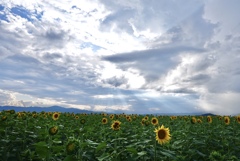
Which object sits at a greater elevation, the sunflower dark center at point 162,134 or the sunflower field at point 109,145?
the sunflower dark center at point 162,134

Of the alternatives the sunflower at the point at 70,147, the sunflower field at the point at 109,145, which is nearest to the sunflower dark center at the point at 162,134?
the sunflower field at the point at 109,145

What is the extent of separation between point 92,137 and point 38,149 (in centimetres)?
407

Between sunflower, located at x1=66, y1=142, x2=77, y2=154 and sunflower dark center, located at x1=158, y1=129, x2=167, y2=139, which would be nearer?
sunflower, located at x1=66, y1=142, x2=77, y2=154

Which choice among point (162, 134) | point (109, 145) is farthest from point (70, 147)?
point (162, 134)

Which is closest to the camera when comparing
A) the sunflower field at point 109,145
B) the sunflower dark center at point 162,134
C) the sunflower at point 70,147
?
the sunflower at point 70,147

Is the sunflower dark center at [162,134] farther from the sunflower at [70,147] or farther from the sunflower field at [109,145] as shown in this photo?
the sunflower at [70,147]

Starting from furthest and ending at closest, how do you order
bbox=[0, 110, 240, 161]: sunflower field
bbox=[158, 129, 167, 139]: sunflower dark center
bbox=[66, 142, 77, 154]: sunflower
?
bbox=[158, 129, 167, 139]: sunflower dark center → bbox=[0, 110, 240, 161]: sunflower field → bbox=[66, 142, 77, 154]: sunflower

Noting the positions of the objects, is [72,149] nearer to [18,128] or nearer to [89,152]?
[89,152]

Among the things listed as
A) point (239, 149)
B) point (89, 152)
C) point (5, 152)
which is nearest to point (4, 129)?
point (5, 152)

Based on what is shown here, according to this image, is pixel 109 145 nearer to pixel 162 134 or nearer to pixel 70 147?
pixel 162 134

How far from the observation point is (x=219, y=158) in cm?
557

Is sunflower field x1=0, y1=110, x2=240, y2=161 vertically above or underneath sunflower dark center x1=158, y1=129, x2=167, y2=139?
underneath

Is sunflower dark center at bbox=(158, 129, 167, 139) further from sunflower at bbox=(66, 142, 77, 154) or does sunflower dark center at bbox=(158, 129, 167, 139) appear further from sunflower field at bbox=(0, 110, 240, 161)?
sunflower at bbox=(66, 142, 77, 154)

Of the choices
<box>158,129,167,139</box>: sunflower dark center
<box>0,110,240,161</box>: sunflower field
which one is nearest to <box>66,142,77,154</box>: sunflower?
<box>0,110,240,161</box>: sunflower field
